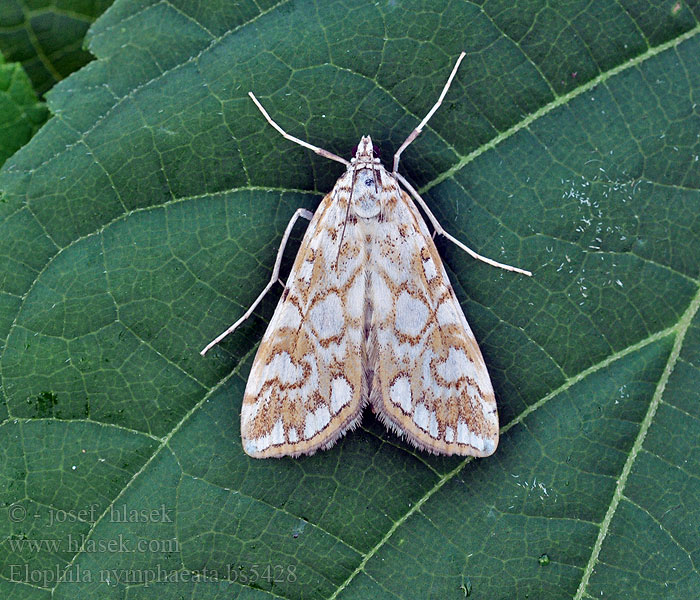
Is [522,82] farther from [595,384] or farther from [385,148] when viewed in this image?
[595,384]

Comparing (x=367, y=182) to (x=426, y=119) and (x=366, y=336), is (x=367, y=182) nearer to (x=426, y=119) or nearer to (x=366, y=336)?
(x=426, y=119)

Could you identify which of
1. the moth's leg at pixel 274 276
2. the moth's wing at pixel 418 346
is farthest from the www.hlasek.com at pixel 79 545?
the moth's wing at pixel 418 346

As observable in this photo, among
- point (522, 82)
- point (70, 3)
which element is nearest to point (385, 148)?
point (522, 82)

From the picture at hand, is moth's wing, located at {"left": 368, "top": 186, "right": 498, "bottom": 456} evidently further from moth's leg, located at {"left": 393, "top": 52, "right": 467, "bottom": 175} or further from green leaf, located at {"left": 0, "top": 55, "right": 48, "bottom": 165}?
green leaf, located at {"left": 0, "top": 55, "right": 48, "bottom": 165}

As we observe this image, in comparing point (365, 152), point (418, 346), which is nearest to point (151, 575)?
point (418, 346)

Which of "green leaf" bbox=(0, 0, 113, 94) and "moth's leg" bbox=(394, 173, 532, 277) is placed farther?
"green leaf" bbox=(0, 0, 113, 94)

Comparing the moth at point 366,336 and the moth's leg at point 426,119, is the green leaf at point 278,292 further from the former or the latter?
the moth at point 366,336

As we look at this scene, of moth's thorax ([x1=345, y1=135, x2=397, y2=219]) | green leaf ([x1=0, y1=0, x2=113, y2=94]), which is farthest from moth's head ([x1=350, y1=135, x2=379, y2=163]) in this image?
green leaf ([x1=0, y1=0, x2=113, y2=94])
